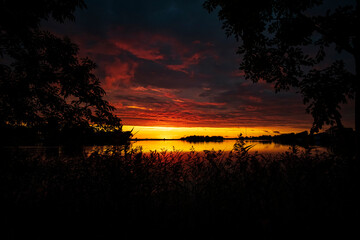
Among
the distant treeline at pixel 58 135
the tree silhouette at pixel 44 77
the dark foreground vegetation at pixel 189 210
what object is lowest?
the dark foreground vegetation at pixel 189 210

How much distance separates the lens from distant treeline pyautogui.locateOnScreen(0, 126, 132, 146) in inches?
320

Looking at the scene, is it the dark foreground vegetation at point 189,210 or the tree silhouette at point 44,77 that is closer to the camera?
the dark foreground vegetation at point 189,210

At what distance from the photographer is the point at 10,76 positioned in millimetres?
8047

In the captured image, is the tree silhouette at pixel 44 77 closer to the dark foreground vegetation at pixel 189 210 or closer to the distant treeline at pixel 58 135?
the distant treeline at pixel 58 135

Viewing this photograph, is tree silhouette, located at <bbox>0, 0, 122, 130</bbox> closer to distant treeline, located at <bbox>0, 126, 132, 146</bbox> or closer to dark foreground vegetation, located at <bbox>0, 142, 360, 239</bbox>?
distant treeline, located at <bbox>0, 126, 132, 146</bbox>

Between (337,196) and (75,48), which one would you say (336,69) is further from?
(75,48)

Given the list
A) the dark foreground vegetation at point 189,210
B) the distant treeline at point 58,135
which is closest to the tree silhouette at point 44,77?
the distant treeline at point 58,135

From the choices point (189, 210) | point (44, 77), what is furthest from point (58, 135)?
point (189, 210)

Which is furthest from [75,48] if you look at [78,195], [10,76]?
[78,195]

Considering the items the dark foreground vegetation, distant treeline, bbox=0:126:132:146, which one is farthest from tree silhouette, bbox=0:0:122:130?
the dark foreground vegetation

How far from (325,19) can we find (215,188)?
758cm

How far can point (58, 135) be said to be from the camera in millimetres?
8969

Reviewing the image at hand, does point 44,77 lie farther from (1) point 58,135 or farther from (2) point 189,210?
(2) point 189,210

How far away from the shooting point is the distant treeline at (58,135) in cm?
812
